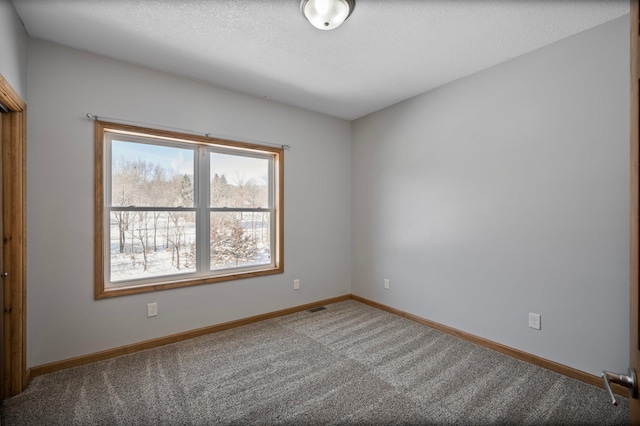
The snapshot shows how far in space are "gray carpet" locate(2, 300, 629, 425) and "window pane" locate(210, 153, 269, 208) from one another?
1.49m

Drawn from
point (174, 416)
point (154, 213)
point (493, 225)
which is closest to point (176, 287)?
point (154, 213)

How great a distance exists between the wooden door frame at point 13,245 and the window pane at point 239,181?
1.49 metres

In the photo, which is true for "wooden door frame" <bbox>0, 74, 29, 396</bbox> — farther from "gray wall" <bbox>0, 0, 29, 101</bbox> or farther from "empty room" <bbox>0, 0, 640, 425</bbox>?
"gray wall" <bbox>0, 0, 29, 101</bbox>

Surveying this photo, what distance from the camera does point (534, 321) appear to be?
8.20ft

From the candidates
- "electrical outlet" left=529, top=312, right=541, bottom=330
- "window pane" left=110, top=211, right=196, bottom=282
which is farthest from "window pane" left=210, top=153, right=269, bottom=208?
"electrical outlet" left=529, top=312, right=541, bottom=330

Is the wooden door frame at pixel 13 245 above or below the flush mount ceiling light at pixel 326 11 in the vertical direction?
below

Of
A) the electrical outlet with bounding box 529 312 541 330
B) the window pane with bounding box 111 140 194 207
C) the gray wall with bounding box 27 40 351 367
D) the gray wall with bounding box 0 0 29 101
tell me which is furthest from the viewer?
the window pane with bounding box 111 140 194 207

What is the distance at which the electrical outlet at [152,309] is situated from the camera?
9.09 ft

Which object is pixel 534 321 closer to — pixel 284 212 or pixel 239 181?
pixel 284 212

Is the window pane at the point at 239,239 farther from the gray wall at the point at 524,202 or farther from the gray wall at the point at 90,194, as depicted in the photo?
the gray wall at the point at 524,202

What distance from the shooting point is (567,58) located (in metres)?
2.33

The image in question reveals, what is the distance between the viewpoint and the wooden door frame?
2.02m

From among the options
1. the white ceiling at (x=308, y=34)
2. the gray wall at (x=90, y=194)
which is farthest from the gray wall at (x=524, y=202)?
the gray wall at (x=90, y=194)

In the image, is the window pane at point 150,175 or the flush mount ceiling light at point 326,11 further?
the window pane at point 150,175
